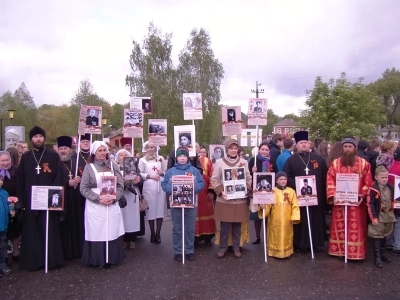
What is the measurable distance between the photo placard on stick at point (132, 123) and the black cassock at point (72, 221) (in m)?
1.77

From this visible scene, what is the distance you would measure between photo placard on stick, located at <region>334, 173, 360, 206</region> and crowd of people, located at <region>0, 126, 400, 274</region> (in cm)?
14

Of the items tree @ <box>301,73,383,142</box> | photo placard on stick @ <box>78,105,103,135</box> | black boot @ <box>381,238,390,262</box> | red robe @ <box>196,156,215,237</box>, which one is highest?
tree @ <box>301,73,383,142</box>

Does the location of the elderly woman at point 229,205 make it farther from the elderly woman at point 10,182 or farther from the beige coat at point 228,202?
the elderly woman at point 10,182

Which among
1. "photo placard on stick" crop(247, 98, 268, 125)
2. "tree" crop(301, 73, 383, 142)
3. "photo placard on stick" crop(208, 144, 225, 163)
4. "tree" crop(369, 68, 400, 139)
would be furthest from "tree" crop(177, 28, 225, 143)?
"tree" crop(369, 68, 400, 139)

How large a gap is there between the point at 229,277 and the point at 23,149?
5147 mm

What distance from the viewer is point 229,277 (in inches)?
219

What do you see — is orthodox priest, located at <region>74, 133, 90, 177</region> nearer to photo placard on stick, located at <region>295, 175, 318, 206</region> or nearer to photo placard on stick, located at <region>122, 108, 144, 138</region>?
photo placard on stick, located at <region>122, 108, 144, 138</region>

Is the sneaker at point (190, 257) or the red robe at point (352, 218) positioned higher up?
the red robe at point (352, 218)

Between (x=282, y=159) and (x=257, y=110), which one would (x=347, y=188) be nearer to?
(x=282, y=159)

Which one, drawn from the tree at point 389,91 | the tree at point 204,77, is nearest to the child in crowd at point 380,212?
the tree at point 204,77

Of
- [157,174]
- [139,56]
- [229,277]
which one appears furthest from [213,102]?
[229,277]

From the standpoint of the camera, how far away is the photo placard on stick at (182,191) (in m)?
6.20

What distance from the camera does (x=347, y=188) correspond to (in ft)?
20.0

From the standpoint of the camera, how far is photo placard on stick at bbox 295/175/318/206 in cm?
630
